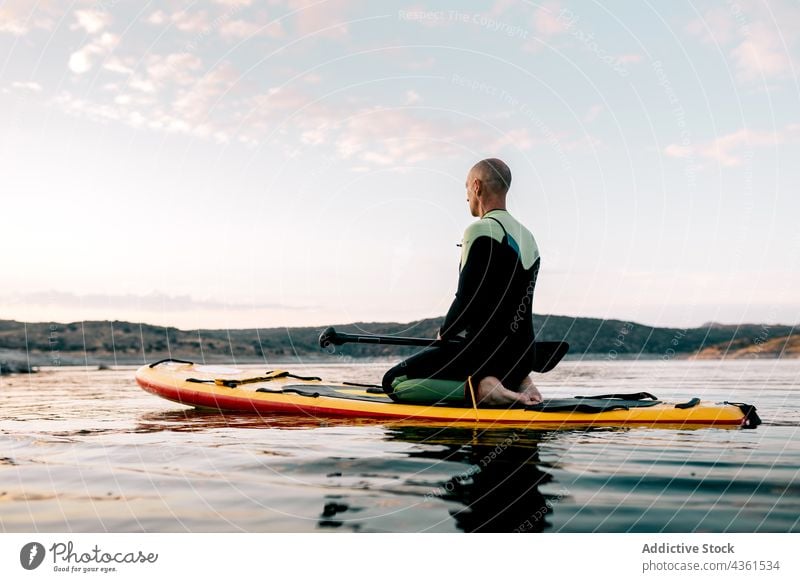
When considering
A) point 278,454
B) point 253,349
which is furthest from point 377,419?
point 253,349

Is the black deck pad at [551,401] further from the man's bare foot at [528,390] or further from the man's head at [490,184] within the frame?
the man's head at [490,184]

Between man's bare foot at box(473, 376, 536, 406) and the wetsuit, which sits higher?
the wetsuit

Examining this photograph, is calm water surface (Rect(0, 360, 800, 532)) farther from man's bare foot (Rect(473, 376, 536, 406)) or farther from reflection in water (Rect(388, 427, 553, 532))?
man's bare foot (Rect(473, 376, 536, 406))

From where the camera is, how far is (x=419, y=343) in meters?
7.72


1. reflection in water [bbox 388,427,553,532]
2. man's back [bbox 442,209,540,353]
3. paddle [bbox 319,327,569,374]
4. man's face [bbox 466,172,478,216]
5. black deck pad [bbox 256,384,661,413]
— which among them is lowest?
reflection in water [bbox 388,427,553,532]

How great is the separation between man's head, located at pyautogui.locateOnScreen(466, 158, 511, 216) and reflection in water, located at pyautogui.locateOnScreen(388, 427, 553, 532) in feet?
8.17

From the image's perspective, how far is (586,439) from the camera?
612 centimetres

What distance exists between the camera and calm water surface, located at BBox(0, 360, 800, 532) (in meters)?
3.62

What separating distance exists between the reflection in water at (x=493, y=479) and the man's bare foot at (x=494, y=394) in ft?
2.32

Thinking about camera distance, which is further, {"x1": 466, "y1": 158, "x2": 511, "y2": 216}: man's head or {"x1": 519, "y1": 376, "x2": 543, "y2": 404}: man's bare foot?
{"x1": 519, "y1": 376, "x2": 543, "y2": 404}: man's bare foot

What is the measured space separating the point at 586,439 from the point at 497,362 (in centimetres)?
134

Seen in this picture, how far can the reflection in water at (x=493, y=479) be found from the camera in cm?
348

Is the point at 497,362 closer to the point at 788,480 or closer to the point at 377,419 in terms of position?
the point at 377,419

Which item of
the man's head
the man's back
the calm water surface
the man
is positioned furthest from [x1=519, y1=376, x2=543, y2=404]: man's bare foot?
the man's head
